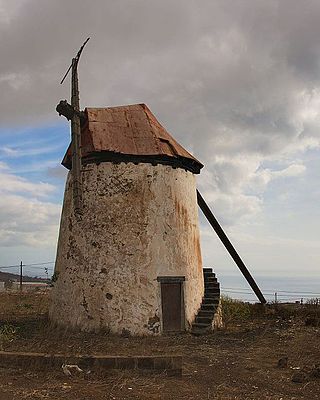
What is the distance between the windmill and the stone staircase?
4.29 meters

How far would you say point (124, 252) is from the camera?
12.0 meters

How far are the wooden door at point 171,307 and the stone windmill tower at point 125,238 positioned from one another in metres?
0.03

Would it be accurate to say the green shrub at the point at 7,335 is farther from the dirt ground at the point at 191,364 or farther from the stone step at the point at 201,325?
the stone step at the point at 201,325

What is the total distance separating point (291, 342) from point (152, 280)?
365cm

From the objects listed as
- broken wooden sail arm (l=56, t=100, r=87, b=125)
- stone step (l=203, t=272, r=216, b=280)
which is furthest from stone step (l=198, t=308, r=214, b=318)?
broken wooden sail arm (l=56, t=100, r=87, b=125)

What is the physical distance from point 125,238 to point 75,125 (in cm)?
340

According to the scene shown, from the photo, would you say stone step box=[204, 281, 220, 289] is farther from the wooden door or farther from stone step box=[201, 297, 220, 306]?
the wooden door

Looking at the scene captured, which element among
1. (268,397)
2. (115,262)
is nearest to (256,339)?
(115,262)

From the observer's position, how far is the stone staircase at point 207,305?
12172 mm

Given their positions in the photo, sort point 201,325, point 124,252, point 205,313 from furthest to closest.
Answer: point 205,313 → point 201,325 → point 124,252

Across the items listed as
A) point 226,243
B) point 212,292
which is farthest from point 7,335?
point 226,243

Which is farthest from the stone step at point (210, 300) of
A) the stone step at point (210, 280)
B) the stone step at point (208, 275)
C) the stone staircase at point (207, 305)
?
the stone step at point (208, 275)

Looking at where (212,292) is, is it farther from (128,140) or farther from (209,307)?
(128,140)

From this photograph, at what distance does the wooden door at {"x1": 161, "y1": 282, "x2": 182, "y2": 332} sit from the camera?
12.0 meters
